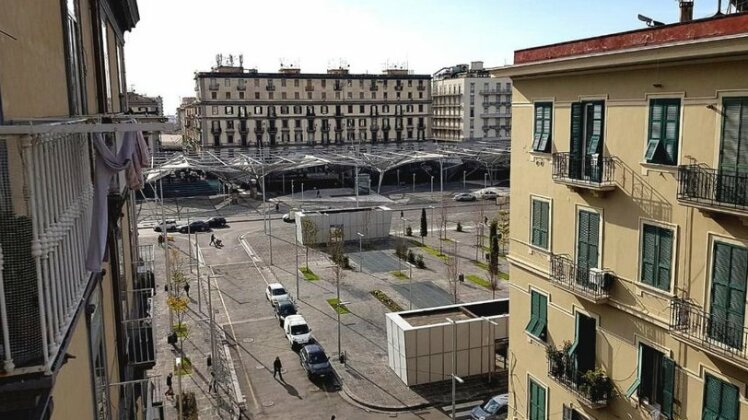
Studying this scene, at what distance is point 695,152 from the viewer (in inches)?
475

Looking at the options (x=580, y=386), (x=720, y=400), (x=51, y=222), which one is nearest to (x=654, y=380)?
(x=720, y=400)

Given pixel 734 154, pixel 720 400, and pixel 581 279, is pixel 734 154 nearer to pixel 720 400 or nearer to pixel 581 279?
pixel 720 400

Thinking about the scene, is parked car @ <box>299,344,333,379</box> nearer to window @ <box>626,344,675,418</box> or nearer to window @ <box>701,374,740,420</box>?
window @ <box>626,344,675,418</box>

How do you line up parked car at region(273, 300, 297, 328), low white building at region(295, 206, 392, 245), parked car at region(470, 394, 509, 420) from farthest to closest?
1. low white building at region(295, 206, 392, 245)
2. parked car at region(273, 300, 297, 328)
3. parked car at region(470, 394, 509, 420)

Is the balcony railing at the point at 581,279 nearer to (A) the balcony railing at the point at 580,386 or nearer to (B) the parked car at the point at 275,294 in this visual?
(A) the balcony railing at the point at 580,386

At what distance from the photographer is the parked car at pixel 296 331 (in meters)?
29.9

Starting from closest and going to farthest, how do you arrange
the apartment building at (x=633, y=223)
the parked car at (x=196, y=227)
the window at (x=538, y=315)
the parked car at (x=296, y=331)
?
the apartment building at (x=633, y=223)
the window at (x=538, y=315)
the parked car at (x=296, y=331)
the parked car at (x=196, y=227)

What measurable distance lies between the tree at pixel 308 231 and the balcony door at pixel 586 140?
116 ft

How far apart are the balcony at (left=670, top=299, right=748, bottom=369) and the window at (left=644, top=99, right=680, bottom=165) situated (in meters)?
2.99

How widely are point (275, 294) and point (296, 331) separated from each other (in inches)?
243

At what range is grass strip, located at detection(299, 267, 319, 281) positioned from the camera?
42.0m

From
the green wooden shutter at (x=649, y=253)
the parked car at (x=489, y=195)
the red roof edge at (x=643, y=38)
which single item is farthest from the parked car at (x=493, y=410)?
the parked car at (x=489, y=195)

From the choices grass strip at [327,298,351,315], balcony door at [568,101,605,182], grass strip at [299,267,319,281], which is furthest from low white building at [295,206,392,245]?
balcony door at [568,101,605,182]

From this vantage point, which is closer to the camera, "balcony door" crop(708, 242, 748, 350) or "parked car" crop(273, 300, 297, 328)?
"balcony door" crop(708, 242, 748, 350)
